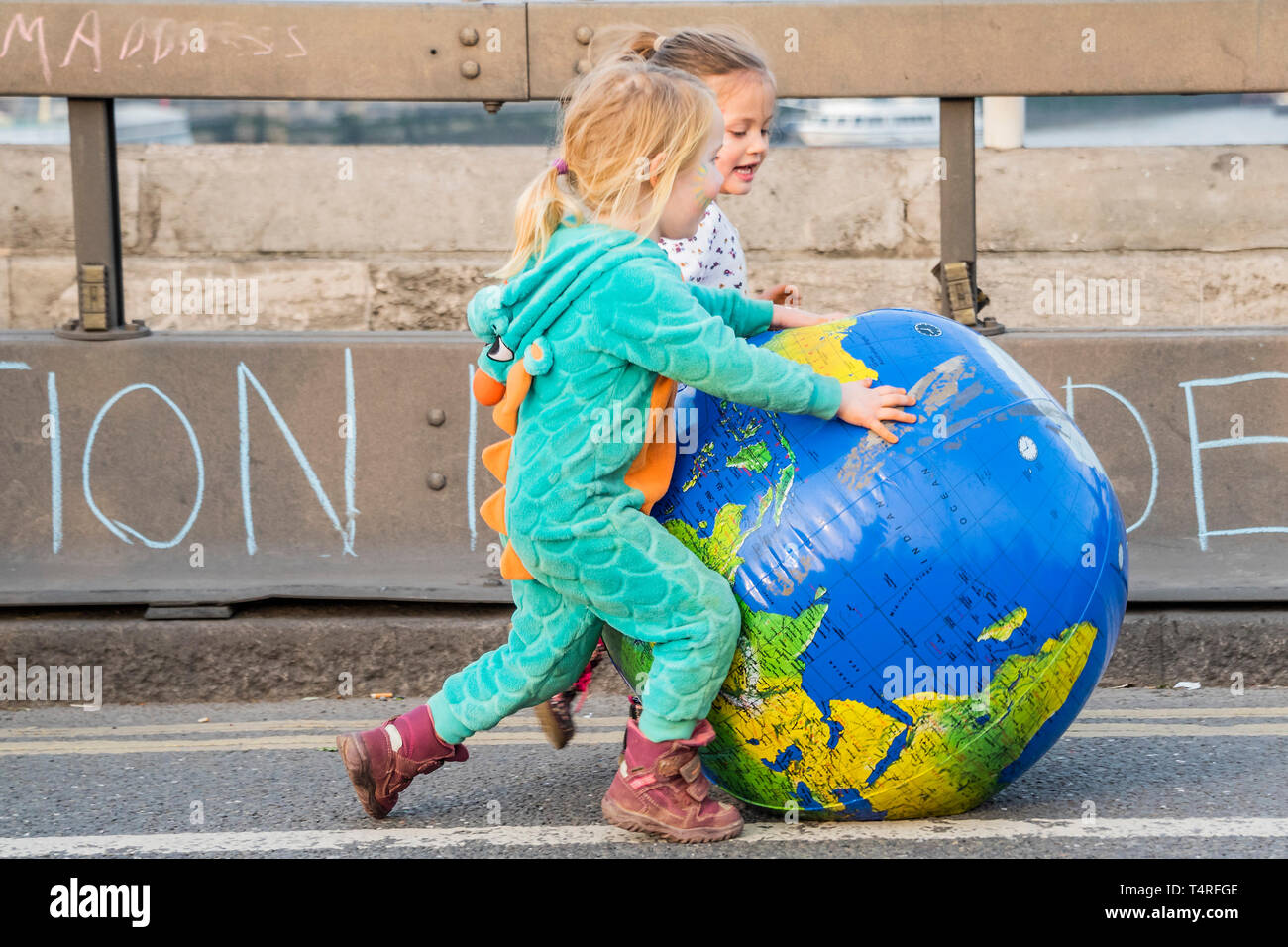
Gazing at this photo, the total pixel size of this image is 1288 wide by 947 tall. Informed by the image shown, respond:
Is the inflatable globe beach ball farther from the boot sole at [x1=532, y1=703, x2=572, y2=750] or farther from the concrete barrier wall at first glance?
the concrete barrier wall

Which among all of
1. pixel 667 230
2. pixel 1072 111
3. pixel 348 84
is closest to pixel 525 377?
pixel 667 230

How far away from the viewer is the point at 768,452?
3.46 metres

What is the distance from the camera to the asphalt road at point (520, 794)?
3564 millimetres

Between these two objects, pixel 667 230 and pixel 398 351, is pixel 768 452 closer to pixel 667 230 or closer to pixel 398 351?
pixel 667 230

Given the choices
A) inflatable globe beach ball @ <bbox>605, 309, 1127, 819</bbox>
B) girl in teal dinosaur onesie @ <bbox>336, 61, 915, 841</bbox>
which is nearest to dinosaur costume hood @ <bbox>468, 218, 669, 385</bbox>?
girl in teal dinosaur onesie @ <bbox>336, 61, 915, 841</bbox>

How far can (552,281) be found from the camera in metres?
3.48

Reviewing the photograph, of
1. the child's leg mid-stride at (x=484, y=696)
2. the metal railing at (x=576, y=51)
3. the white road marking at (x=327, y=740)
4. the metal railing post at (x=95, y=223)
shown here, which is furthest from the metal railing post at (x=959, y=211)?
the metal railing post at (x=95, y=223)

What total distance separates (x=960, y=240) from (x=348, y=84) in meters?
2.20

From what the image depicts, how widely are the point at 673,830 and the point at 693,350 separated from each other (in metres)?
1.13

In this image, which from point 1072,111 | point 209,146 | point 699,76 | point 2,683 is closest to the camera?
point 699,76

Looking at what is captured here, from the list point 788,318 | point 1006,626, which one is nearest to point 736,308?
point 788,318

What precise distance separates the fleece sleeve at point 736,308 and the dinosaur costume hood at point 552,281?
29 centimetres

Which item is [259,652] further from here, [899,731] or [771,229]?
[771,229]

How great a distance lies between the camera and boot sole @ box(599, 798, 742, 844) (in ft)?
11.8
